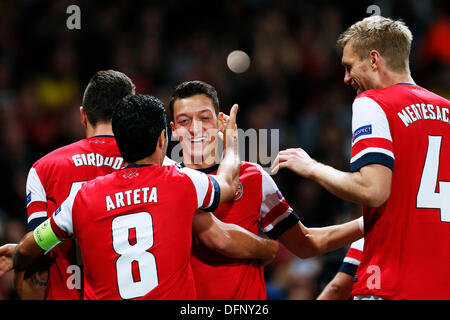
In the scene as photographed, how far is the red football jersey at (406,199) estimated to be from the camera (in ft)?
9.43

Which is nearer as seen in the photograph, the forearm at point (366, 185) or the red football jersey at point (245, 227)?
the forearm at point (366, 185)

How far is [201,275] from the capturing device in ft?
10.7

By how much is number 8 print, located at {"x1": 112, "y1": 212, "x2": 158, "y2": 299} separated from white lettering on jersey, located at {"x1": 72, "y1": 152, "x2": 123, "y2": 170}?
797 millimetres

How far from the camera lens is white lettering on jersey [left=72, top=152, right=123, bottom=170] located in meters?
3.47

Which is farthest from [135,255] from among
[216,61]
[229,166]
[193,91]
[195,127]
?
[216,61]

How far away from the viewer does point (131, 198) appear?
9.05 feet

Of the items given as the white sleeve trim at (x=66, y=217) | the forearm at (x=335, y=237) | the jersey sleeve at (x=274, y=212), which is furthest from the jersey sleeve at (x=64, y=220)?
the forearm at (x=335, y=237)

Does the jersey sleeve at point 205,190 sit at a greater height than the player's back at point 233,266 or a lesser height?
greater

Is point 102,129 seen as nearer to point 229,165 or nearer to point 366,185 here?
point 229,165

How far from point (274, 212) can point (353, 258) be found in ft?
2.26

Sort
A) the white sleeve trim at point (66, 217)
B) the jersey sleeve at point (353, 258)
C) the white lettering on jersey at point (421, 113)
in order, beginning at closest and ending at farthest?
the white sleeve trim at point (66, 217) < the white lettering on jersey at point (421, 113) < the jersey sleeve at point (353, 258)

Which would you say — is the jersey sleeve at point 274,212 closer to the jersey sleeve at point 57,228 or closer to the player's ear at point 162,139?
the player's ear at point 162,139

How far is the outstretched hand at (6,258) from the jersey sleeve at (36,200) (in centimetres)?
15
